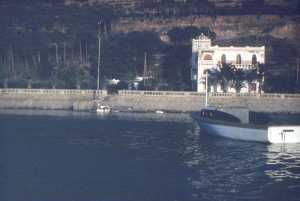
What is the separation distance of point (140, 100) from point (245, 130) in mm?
29968

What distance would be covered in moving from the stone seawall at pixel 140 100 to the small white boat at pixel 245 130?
21961mm

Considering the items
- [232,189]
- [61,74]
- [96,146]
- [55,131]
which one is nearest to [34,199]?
[232,189]

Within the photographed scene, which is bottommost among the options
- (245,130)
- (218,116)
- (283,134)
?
(283,134)

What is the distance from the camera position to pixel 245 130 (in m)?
54.4

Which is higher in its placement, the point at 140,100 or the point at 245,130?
the point at 140,100

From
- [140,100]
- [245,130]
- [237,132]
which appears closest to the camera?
[245,130]

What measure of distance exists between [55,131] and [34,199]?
26192 millimetres

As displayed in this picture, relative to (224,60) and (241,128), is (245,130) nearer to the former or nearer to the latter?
(241,128)

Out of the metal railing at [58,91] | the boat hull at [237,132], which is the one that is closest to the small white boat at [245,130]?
the boat hull at [237,132]

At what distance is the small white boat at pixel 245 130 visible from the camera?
5297 cm

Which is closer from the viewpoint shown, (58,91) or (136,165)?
(136,165)

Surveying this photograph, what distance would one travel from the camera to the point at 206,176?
36.3 metres

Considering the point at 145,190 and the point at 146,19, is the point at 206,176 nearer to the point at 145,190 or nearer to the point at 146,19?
the point at 145,190

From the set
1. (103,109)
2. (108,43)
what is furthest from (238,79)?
(108,43)
